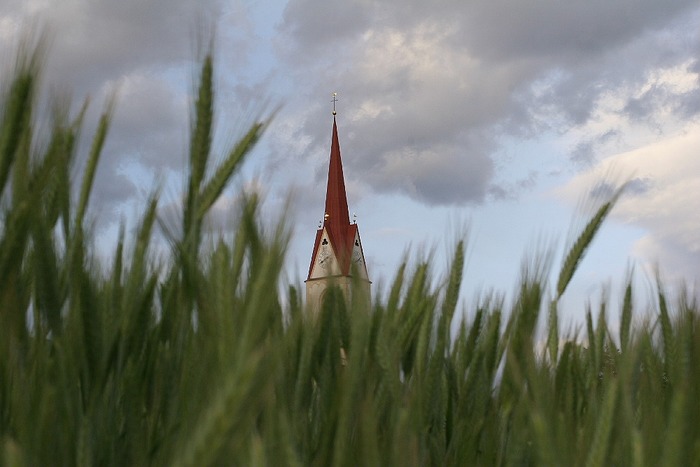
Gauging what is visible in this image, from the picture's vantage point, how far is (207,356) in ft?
2.45

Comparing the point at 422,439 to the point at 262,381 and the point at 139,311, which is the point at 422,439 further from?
the point at 262,381

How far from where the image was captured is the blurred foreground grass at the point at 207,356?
72 centimetres

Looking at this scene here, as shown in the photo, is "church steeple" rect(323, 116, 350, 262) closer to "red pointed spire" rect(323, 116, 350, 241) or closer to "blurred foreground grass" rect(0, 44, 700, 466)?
"red pointed spire" rect(323, 116, 350, 241)

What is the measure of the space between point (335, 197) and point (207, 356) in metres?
36.5

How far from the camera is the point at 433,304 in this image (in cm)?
143

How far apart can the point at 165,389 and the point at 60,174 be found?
1.03 ft

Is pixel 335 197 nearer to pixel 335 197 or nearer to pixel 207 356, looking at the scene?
pixel 335 197

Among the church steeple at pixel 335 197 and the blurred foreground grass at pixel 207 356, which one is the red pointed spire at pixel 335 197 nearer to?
the church steeple at pixel 335 197

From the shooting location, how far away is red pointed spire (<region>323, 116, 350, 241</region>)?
122 ft

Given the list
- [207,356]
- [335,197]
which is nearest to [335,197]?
[335,197]

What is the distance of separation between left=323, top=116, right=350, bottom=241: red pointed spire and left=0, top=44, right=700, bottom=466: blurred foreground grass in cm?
3560

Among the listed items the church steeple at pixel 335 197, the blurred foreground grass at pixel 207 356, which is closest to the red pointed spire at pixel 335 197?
the church steeple at pixel 335 197

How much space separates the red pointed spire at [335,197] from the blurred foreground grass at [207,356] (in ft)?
117

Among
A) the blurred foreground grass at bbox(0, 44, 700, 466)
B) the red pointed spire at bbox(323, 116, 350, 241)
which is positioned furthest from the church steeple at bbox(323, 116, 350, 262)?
the blurred foreground grass at bbox(0, 44, 700, 466)
